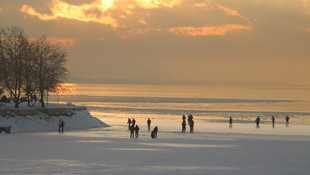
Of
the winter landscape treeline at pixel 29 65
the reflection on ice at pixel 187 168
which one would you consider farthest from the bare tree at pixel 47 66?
the reflection on ice at pixel 187 168

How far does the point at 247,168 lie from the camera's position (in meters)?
24.0

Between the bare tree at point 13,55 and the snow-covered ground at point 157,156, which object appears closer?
the snow-covered ground at point 157,156

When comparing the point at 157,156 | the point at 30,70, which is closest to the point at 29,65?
the point at 30,70

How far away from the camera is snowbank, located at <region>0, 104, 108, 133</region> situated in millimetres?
47875

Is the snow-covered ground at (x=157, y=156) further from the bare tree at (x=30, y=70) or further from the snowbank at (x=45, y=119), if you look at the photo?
the bare tree at (x=30, y=70)

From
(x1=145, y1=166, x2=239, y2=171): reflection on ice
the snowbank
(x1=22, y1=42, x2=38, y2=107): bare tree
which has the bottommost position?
(x1=145, y1=166, x2=239, y2=171): reflection on ice

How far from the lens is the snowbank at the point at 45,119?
47875mm

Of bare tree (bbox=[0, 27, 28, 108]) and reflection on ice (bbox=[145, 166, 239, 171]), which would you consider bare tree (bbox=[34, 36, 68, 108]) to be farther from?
reflection on ice (bbox=[145, 166, 239, 171])

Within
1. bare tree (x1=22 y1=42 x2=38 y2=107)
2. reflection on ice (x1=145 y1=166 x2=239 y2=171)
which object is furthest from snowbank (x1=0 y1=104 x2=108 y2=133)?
reflection on ice (x1=145 y1=166 x2=239 y2=171)

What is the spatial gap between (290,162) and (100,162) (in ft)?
36.1

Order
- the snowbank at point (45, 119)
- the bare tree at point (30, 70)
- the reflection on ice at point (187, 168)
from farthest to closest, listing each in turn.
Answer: the bare tree at point (30, 70) → the snowbank at point (45, 119) → the reflection on ice at point (187, 168)

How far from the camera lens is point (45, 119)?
51.5m

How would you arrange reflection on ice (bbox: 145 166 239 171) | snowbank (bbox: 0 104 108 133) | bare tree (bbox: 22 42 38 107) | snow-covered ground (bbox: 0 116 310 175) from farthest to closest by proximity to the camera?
bare tree (bbox: 22 42 38 107) → snowbank (bbox: 0 104 108 133) → reflection on ice (bbox: 145 166 239 171) → snow-covered ground (bbox: 0 116 310 175)

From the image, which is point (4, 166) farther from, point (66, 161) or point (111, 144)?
point (111, 144)
